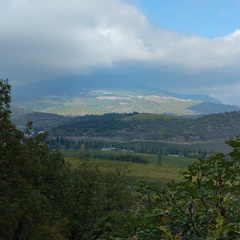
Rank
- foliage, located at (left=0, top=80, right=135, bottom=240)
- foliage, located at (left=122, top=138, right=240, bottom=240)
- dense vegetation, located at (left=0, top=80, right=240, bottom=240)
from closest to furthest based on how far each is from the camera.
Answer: foliage, located at (left=122, top=138, right=240, bottom=240) < dense vegetation, located at (left=0, top=80, right=240, bottom=240) < foliage, located at (left=0, top=80, right=135, bottom=240)

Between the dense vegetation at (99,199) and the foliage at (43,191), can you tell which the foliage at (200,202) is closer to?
the dense vegetation at (99,199)

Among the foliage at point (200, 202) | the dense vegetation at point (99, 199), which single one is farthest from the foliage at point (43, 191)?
the foliage at point (200, 202)

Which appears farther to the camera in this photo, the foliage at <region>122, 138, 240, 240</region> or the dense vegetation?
the dense vegetation

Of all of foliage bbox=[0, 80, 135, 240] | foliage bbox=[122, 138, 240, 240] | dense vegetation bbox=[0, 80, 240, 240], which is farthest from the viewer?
foliage bbox=[0, 80, 135, 240]

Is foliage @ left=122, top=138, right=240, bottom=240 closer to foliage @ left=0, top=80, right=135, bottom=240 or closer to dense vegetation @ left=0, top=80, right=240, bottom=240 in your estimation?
dense vegetation @ left=0, top=80, right=240, bottom=240

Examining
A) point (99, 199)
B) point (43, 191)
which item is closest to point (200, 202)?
point (43, 191)

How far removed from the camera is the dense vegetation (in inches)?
246

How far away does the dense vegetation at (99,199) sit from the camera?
20.5 ft

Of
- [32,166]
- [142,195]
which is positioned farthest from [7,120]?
[142,195]

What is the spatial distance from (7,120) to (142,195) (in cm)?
Answer: 1952

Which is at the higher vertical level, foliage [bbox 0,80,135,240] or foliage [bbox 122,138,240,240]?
foliage [bbox 122,138,240,240]

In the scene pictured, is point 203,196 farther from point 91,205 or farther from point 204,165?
point 91,205

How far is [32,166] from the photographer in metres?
27.9

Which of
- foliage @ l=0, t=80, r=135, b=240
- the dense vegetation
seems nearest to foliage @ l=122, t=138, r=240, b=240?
the dense vegetation
